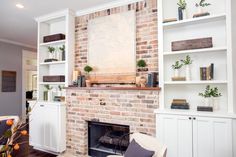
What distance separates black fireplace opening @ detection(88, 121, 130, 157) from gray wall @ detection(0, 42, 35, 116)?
3493mm

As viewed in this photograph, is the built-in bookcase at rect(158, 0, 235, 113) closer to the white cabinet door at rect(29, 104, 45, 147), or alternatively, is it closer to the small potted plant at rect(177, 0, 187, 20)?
the small potted plant at rect(177, 0, 187, 20)

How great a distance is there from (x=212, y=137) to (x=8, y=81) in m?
5.71

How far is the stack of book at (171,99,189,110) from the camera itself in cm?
242

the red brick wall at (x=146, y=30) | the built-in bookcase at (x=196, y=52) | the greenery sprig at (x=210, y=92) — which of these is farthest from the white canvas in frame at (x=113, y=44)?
the greenery sprig at (x=210, y=92)

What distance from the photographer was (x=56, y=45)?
3.76 m

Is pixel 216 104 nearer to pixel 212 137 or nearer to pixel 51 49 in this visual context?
pixel 212 137

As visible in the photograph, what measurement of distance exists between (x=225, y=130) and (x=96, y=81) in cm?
215

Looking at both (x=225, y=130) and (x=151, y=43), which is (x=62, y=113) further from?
(x=225, y=130)

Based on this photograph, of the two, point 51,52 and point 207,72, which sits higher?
point 51,52

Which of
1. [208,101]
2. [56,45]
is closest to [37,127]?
[56,45]

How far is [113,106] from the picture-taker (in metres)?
2.86

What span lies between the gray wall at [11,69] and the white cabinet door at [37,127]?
89.0 inches

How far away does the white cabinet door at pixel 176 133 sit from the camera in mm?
2197

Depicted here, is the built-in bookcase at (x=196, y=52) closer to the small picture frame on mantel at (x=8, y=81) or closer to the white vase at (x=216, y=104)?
the white vase at (x=216, y=104)
